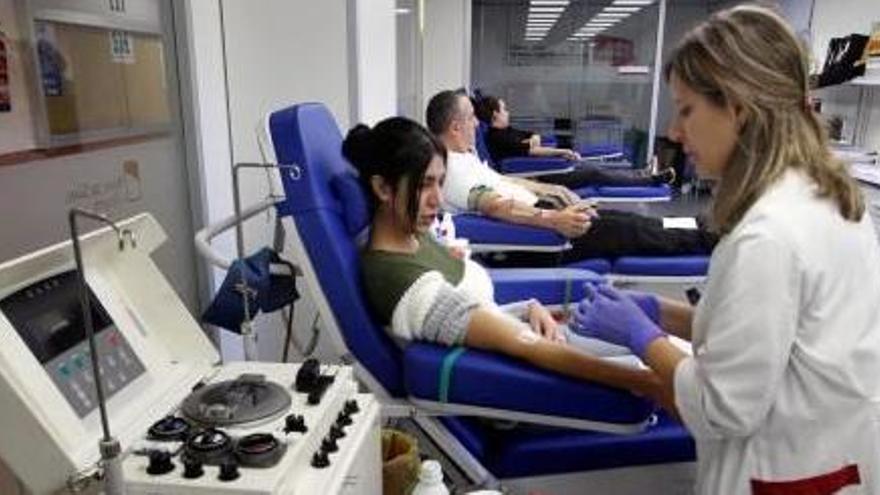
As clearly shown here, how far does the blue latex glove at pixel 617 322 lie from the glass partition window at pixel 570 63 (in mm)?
5580

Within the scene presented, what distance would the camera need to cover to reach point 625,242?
2.95 m

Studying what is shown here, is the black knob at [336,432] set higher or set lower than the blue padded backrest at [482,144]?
lower

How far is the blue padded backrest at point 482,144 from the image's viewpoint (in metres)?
4.48

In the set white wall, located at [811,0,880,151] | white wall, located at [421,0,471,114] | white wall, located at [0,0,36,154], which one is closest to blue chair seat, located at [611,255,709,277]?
white wall, located at [0,0,36,154]

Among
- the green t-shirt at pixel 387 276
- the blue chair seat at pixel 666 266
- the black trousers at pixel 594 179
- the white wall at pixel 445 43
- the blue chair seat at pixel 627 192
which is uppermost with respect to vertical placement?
the white wall at pixel 445 43

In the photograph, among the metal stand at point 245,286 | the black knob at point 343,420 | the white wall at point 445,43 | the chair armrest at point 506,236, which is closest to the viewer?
the black knob at point 343,420

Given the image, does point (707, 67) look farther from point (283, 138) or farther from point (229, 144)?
point (229, 144)

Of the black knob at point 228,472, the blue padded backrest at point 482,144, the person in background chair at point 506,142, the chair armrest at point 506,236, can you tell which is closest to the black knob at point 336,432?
the black knob at point 228,472

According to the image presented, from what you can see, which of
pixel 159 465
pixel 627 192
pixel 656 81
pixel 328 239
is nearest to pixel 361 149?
pixel 328 239

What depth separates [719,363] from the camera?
3.28 ft

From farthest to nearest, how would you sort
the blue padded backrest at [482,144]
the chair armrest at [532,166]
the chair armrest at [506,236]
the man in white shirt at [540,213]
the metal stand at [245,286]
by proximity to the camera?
the chair armrest at [532,166]
the blue padded backrest at [482,144]
the man in white shirt at [540,213]
the chair armrest at [506,236]
the metal stand at [245,286]

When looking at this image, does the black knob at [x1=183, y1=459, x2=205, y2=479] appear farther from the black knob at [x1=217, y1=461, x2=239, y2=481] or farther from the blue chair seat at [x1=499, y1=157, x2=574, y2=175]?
the blue chair seat at [x1=499, y1=157, x2=574, y2=175]

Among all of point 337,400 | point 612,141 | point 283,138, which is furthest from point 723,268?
point 612,141

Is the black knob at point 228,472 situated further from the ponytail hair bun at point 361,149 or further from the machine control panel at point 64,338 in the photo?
the ponytail hair bun at point 361,149
